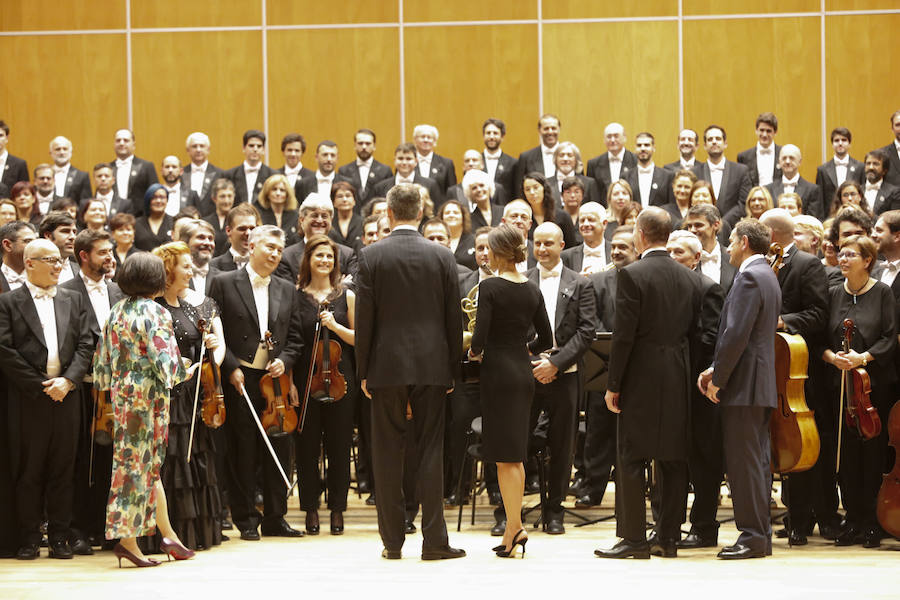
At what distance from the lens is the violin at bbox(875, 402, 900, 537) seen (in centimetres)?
469

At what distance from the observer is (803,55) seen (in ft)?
34.4

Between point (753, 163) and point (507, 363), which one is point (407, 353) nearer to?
point (507, 363)

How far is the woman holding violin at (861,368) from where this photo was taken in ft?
Answer: 16.1

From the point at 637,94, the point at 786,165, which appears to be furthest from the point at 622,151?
the point at 637,94

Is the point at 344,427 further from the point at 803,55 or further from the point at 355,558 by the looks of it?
the point at 803,55

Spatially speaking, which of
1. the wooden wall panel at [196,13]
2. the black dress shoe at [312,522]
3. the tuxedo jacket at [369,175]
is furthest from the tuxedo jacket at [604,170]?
the black dress shoe at [312,522]

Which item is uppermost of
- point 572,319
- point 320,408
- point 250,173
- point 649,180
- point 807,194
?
point 250,173

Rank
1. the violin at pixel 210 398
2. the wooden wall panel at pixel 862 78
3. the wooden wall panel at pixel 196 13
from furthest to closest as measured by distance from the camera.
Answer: the wooden wall panel at pixel 196 13 < the wooden wall panel at pixel 862 78 < the violin at pixel 210 398

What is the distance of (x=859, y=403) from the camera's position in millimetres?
4781

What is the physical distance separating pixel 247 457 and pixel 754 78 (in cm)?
697

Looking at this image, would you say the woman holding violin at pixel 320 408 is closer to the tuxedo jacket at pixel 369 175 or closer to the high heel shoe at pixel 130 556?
the high heel shoe at pixel 130 556

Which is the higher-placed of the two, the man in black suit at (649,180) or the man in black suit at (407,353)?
the man in black suit at (649,180)

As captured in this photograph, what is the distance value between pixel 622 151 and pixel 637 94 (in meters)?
1.95

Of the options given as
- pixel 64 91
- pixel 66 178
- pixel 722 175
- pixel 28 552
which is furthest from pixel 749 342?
pixel 64 91
